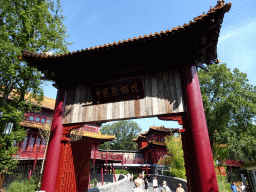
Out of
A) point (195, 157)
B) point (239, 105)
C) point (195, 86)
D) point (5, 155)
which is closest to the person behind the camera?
point (195, 157)

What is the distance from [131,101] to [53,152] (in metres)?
3.30

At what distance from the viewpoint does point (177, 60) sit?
17.9ft

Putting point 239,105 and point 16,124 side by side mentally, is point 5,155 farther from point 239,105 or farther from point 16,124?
point 239,105

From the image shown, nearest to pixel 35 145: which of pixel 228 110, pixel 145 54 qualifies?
pixel 145 54

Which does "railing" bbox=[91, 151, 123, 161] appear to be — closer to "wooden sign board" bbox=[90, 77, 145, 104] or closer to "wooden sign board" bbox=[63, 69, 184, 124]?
"wooden sign board" bbox=[63, 69, 184, 124]

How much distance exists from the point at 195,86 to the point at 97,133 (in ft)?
73.6

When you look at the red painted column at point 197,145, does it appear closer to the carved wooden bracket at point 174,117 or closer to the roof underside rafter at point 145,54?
the carved wooden bracket at point 174,117

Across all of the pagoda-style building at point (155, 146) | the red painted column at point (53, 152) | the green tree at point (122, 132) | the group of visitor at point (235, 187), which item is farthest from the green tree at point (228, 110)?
the green tree at point (122, 132)

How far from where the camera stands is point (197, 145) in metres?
4.38

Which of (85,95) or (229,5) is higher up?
(229,5)

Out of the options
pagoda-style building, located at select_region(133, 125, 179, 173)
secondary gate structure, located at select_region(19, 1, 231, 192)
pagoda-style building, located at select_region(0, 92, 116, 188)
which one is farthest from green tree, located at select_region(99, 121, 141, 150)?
secondary gate structure, located at select_region(19, 1, 231, 192)

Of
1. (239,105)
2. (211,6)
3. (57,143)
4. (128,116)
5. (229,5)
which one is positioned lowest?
(57,143)

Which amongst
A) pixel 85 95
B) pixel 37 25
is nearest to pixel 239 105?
pixel 85 95

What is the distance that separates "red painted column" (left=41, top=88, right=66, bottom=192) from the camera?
5.38 metres
